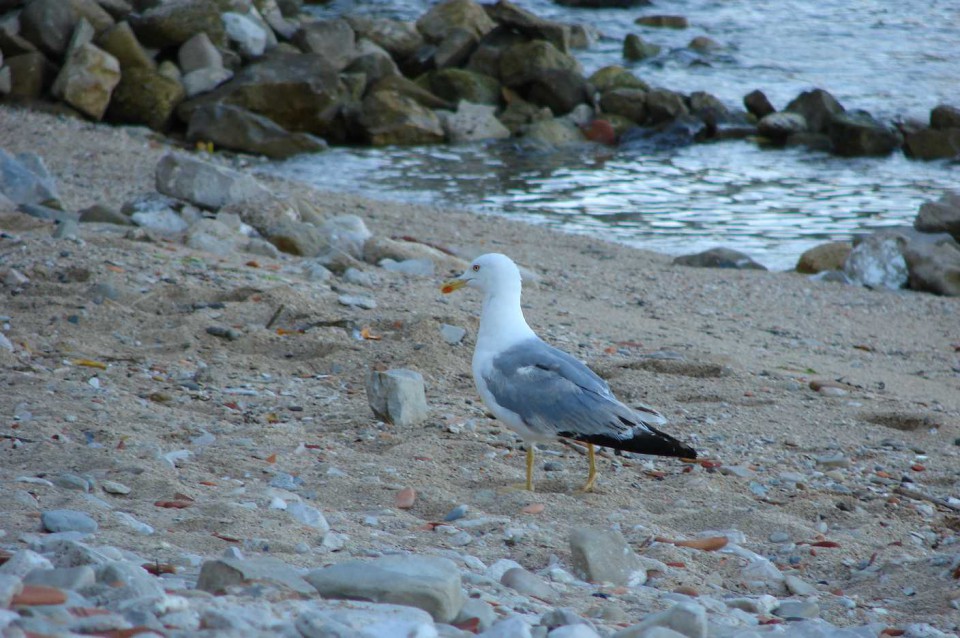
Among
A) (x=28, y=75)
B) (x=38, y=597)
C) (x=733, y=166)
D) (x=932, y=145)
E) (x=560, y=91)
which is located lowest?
(x=733, y=166)

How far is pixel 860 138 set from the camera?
48.6 ft

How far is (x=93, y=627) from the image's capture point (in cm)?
200

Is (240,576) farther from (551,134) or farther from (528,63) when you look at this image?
(528,63)

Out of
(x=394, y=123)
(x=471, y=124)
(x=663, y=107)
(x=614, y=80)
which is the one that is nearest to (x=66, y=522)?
(x=394, y=123)

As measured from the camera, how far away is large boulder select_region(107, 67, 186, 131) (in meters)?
14.2

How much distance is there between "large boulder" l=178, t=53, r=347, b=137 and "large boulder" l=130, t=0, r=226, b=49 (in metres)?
1.08

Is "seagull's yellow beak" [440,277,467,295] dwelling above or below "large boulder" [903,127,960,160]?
above

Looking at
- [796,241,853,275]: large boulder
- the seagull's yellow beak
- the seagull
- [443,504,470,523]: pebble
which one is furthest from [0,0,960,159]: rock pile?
[443,504,470,523]: pebble

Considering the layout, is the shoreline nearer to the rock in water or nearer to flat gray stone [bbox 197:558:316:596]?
flat gray stone [bbox 197:558:316:596]

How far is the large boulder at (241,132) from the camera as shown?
13492 millimetres

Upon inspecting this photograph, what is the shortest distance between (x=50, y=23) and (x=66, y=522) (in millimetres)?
12968

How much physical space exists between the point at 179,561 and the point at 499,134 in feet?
43.7

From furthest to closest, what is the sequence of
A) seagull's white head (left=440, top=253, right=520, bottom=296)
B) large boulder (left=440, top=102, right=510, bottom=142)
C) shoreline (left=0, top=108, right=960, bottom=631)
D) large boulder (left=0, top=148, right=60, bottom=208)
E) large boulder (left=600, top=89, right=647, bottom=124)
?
large boulder (left=600, top=89, right=647, bottom=124) → large boulder (left=440, top=102, right=510, bottom=142) → large boulder (left=0, top=148, right=60, bottom=208) → seagull's white head (left=440, top=253, right=520, bottom=296) → shoreline (left=0, top=108, right=960, bottom=631)

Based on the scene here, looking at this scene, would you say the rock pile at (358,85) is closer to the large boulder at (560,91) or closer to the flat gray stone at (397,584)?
the large boulder at (560,91)
